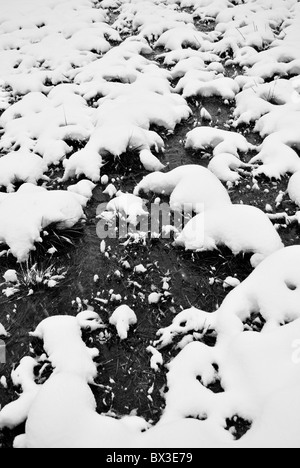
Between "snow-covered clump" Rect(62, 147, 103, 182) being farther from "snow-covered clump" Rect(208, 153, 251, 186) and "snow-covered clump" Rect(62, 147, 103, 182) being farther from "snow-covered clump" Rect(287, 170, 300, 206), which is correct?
"snow-covered clump" Rect(287, 170, 300, 206)

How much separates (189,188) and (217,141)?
1080 millimetres

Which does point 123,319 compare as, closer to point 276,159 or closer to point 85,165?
point 85,165

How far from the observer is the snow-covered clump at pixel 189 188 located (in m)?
3.24

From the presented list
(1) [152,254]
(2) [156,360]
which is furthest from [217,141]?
(2) [156,360]

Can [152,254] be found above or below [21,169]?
below

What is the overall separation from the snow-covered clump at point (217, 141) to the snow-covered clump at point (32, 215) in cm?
157

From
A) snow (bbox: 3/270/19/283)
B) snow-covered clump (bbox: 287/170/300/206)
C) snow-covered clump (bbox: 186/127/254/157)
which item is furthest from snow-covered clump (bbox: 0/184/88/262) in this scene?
snow-covered clump (bbox: 287/170/300/206)

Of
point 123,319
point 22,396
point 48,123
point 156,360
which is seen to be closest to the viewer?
point 22,396

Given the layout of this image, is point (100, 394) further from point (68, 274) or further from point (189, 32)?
point (189, 32)

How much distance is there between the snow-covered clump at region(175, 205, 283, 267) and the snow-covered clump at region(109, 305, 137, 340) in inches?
31.7

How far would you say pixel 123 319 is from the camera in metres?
2.53

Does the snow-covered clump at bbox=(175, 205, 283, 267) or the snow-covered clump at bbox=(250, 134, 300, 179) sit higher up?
the snow-covered clump at bbox=(250, 134, 300, 179)

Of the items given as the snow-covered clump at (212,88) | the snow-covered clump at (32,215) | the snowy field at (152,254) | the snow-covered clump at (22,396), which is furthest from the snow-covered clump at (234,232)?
the snow-covered clump at (212,88)

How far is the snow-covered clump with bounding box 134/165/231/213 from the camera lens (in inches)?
127
